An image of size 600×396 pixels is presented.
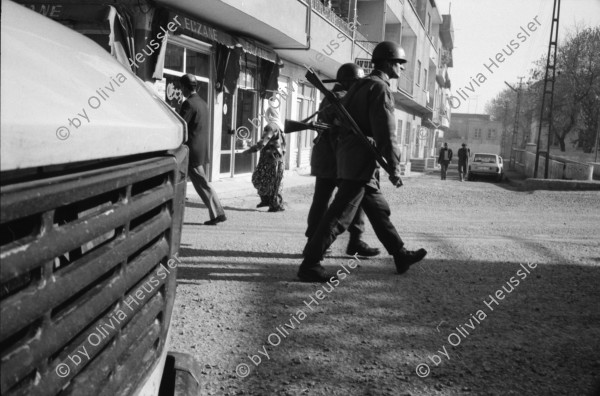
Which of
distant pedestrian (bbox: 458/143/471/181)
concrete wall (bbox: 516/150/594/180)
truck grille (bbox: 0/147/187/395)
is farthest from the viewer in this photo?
distant pedestrian (bbox: 458/143/471/181)

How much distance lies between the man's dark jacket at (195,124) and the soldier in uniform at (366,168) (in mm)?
2545

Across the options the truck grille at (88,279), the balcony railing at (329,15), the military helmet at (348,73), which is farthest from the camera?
the balcony railing at (329,15)

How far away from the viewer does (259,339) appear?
348cm

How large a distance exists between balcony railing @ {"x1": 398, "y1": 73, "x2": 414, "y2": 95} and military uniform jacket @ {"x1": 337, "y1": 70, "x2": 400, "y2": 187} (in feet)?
77.9

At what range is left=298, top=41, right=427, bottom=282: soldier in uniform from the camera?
185 inches

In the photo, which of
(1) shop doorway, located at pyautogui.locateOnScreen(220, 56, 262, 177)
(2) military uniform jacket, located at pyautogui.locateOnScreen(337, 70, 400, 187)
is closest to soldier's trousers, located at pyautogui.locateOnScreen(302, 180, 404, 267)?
(2) military uniform jacket, located at pyautogui.locateOnScreen(337, 70, 400, 187)

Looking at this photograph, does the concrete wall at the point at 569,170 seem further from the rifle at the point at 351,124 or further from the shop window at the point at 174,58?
the rifle at the point at 351,124

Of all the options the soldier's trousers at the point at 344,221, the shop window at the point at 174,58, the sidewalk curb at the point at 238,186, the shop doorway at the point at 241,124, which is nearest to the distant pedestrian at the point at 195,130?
the soldier's trousers at the point at 344,221

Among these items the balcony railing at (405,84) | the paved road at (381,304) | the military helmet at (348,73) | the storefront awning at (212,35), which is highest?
the balcony railing at (405,84)

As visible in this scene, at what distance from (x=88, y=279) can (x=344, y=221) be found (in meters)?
3.61

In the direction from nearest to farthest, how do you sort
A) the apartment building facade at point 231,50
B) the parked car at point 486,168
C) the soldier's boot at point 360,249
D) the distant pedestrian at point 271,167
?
the soldier's boot at point 360,249 < the distant pedestrian at point 271,167 < the apartment building facade at point 231,50 < the parked car at point 486,168

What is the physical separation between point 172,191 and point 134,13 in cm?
897

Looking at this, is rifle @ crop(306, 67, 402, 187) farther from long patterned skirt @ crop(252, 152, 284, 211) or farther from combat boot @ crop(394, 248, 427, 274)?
long patterned skirt @ crop(252, 152, 284, 211)

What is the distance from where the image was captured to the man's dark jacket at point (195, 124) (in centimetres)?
698
